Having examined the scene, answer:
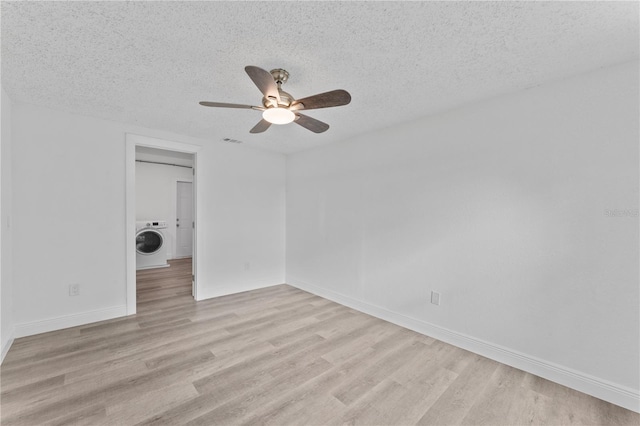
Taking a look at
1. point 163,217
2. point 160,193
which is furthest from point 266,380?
point 160,193

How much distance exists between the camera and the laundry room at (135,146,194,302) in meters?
5.28

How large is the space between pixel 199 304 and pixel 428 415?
2937 mm

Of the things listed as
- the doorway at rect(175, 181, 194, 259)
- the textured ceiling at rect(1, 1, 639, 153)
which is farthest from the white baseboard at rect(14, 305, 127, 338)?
the doorway at rect(175, 181, 194, 259)

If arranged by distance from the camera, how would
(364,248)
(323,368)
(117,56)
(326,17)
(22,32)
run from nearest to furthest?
(326,17), (22,32), (117,56), (323,368), (364,248)

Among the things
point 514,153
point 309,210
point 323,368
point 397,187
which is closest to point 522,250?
point 514,153

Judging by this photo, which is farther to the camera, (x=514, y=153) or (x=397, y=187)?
(x=397, y=187)

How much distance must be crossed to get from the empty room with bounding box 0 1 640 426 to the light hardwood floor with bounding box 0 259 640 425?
0.07ft

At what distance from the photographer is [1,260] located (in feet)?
7.29

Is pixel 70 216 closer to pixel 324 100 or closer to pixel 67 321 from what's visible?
pixel 67 321

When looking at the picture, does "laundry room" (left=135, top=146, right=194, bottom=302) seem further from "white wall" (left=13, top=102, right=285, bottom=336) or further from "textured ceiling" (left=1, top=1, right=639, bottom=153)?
"textured ceiling" (left=1, top=1, right=639, bottom=153)

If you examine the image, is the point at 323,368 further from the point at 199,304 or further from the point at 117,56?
the point at 117,56

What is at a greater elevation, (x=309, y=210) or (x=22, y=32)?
(x=22, y=32)

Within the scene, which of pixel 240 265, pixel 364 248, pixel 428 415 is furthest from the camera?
pixel 240 265

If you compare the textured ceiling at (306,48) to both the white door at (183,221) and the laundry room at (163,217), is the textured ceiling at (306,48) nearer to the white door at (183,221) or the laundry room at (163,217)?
the laundry room at (163,217)
